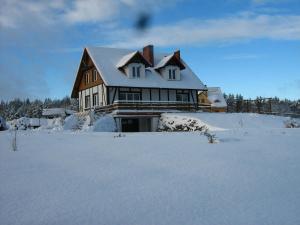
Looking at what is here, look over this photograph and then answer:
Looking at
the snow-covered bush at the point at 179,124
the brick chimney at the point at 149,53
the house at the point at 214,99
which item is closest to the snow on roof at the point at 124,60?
the brick chimney at the point at 149,53

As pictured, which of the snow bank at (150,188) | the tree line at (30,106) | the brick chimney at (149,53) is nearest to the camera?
the snow bank at (150,188)

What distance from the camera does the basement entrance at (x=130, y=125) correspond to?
30578 millimetres

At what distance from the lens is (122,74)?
3141cm

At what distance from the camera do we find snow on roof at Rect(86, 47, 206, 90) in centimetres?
3045

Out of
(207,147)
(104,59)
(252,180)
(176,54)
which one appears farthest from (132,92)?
(252,180)

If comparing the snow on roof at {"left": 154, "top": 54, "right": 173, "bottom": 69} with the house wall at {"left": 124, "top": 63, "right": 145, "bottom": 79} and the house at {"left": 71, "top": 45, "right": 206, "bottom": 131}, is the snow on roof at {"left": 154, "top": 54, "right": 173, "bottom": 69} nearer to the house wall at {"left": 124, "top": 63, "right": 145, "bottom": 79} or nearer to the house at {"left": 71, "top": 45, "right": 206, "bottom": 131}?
the house at {"left": 71, "top": 45, "right": 206, "bottom": 131}

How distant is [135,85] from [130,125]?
3.48m

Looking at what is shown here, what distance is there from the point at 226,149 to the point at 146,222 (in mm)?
4888

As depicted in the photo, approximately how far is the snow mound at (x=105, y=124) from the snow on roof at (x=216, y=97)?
2865 cm

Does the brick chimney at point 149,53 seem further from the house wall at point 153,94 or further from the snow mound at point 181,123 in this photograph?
the snow mound at point 181,123

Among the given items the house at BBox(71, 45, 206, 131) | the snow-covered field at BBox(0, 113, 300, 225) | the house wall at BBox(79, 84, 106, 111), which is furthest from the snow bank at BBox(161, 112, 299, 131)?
the snow-covered field at BBox(0, 113, 300, 225)

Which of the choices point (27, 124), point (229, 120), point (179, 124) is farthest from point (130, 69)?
point (27, 124)

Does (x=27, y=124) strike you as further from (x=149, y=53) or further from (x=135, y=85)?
(x=149, y=53)

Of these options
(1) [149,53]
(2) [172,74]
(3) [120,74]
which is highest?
(1) [149,53]
